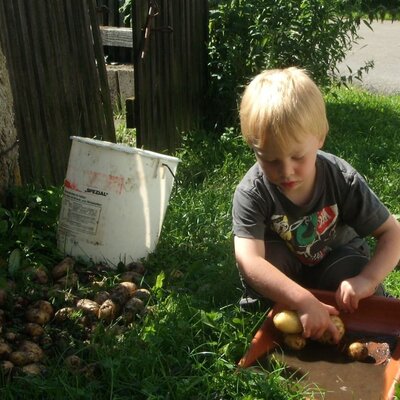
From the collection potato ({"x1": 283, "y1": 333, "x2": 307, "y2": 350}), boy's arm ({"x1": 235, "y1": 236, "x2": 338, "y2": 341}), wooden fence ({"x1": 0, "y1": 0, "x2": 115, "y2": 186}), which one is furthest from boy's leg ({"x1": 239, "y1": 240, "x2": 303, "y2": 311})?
wooden fence ({"x1": 0, "y1": 0, "x2": 115, "y2": 186})

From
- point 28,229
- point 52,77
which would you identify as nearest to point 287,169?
point 28,229

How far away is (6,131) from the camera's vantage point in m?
3.84

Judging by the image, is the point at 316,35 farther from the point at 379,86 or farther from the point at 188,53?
the point at 379,86

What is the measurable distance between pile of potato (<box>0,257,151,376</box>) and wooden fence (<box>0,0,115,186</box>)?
1.24 meters

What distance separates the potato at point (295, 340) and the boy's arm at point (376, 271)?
0.20 m

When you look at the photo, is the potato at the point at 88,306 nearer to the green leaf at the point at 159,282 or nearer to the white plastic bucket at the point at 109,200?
the green leaf at the point at 159,282

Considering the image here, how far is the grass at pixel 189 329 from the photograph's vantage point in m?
2.62

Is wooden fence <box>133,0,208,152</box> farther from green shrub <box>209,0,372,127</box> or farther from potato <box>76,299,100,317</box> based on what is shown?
potato <box>76,299,100,317</box>

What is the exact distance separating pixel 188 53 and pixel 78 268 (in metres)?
2.93

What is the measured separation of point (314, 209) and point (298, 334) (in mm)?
537

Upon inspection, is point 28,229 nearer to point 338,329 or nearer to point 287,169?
point 287,169

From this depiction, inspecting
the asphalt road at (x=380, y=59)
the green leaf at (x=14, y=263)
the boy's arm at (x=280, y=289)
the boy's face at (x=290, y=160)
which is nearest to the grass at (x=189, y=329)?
the green leaf at (x=14, y=263)

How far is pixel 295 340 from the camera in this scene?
9.46 ft

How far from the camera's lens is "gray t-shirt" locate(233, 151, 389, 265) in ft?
10.0
